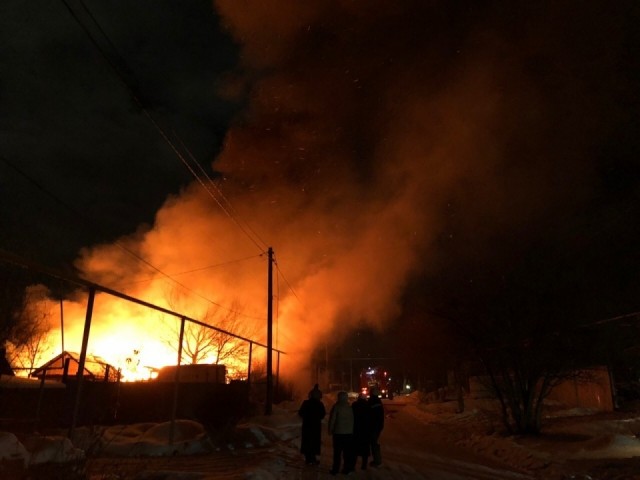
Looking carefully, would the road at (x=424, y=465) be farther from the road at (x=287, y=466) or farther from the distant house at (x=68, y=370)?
the distant house at (x=68, y=370)

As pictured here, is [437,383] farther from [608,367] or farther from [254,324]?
[608,367]

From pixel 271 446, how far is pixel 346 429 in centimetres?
388

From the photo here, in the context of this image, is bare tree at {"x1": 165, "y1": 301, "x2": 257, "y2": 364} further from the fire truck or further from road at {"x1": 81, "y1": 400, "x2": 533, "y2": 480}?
road at {"x1": 81, "y1": 400, "x2": 533, "y2": 480}

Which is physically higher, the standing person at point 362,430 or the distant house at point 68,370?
the distant house at point 68,370

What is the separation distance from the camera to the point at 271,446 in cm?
1236

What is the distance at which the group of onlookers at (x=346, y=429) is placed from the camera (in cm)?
915

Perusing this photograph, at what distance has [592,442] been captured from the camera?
12094 mm

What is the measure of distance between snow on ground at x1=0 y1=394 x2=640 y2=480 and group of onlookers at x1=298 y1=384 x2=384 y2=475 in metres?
0.67

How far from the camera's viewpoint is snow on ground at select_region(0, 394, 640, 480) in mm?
5871

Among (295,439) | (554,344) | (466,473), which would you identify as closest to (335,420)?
(466,473)

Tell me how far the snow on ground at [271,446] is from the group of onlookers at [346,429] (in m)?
0.67

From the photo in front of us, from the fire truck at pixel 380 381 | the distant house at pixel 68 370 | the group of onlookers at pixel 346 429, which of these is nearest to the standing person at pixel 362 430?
the group of onlookers at pixel 346 429

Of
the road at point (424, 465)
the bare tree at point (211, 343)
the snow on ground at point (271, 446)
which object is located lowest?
the road at point (424, 465)

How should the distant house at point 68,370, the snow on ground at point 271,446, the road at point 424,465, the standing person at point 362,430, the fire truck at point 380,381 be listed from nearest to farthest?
the snow on ground at point 271,446, the road at point 424,465, the standing person at point 362,430, the distant house at point 68,370, the fire truck at point 380,381
